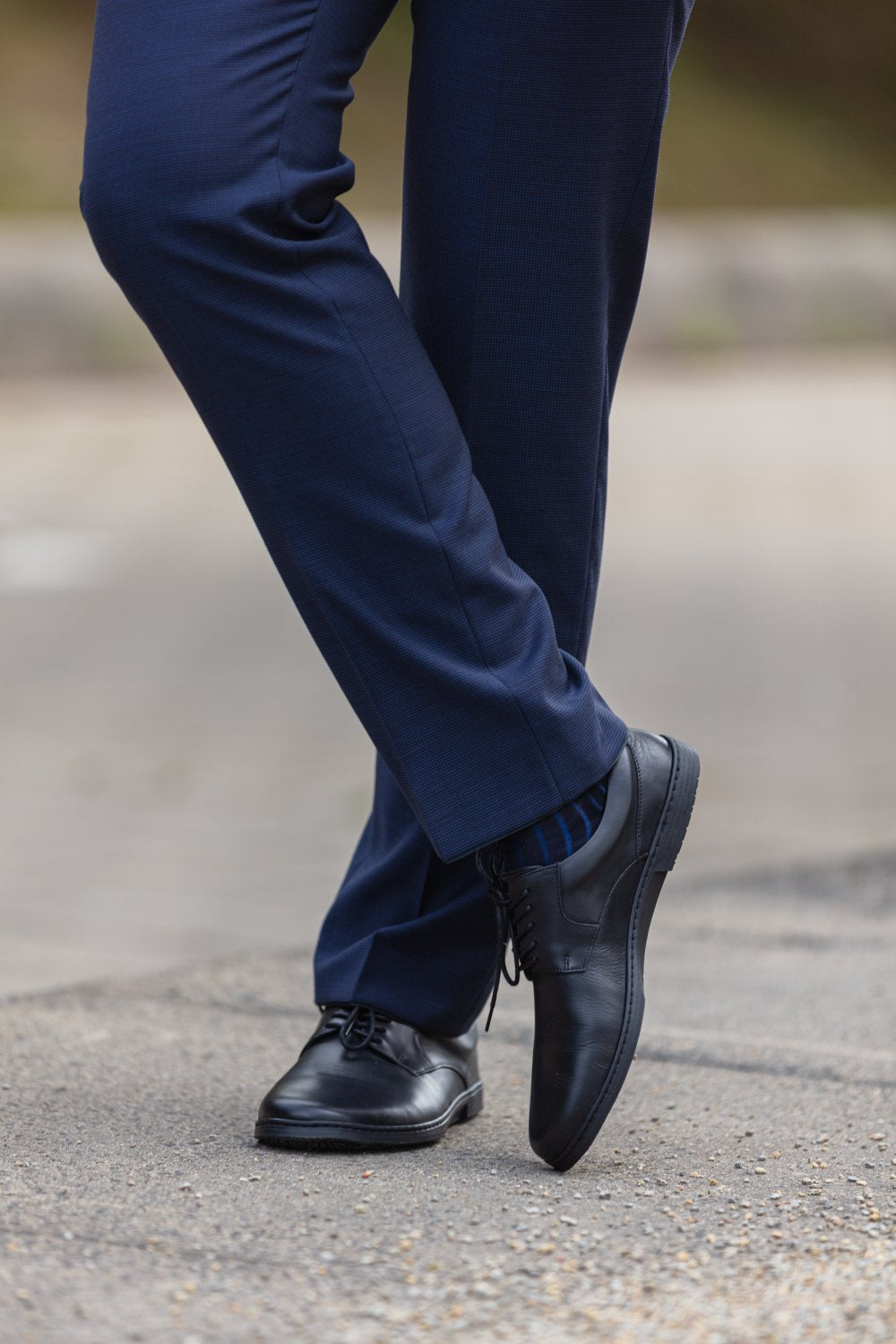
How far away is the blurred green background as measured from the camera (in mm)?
13766

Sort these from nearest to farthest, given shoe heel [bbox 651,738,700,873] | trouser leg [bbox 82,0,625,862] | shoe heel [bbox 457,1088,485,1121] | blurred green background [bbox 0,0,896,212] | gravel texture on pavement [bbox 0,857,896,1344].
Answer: gravel texture on pavement [bbox 0,857,896,1344] → trouser leg [bbox 82,0,625,862] → shoe heel [bbox 651,738,700,873] → shoe heel [bbox 457,1088,485,1121] → blurred green background [bbox 0,0,896,212]

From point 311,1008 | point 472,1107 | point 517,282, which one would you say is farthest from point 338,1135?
point 517,282

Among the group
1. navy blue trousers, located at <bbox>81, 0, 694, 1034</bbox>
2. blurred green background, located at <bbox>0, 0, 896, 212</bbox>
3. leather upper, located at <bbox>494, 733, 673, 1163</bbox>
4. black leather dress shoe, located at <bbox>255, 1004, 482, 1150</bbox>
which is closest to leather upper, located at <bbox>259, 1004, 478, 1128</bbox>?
black leather dress shoe, located at <bbox>255, 1004, 482, 1150</bbox>

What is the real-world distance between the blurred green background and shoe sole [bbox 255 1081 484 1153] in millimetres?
11577

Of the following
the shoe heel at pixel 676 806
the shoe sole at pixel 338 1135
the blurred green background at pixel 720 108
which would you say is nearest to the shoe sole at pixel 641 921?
the shoe heel at pixel 676 806

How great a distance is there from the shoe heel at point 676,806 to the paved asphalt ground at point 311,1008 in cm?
21

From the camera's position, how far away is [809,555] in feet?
17.5

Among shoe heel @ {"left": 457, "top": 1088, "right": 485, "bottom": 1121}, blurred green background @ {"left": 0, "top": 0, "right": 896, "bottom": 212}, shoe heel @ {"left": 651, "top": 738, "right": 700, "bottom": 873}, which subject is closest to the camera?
shoe heel @ {"left": 651, "top": 738, "right": 700, "bottom": 873}

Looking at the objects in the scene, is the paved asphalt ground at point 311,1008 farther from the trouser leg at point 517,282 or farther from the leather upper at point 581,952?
the trouser leg at point 517,282

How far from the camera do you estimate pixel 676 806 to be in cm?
126

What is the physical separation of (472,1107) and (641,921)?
10.4 inches

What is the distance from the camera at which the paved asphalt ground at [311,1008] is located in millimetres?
1005

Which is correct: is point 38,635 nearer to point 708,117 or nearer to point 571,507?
point 571,507

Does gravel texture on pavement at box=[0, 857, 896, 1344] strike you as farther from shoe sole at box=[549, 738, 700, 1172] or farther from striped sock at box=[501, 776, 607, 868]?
striped sock at box=[501, 776, 607, 868]
